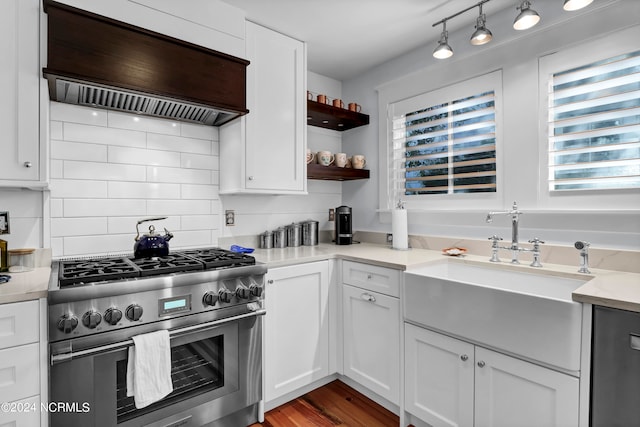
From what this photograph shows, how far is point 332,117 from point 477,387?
2094mm

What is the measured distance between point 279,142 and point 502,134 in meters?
1.45

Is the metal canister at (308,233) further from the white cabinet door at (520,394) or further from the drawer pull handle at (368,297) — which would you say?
the white cabinet door at (520,394)

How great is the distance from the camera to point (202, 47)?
1908 millimetres

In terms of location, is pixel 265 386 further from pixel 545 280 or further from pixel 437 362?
pixel 545 280

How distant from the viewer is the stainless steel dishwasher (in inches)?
45.4

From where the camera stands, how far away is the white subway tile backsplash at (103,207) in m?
1.84

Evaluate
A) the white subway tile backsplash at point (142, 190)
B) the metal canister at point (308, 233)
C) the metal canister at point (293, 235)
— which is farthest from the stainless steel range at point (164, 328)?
the metal canister at point (308, 233)

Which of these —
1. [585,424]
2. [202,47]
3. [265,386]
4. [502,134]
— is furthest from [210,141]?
[585,424]

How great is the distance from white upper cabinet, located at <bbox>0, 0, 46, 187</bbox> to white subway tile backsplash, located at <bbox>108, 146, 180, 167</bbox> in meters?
0.49

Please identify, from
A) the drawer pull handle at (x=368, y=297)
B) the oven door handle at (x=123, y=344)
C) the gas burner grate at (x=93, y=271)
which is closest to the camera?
the oven door handle at (x=123, y=344)

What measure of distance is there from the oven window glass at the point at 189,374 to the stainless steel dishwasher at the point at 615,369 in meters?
1.61

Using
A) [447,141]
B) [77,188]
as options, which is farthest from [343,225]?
[77,188]

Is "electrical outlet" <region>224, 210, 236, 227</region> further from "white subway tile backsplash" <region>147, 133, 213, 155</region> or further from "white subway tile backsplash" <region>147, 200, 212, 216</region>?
"white subway tile backsplash" <region>147, 133, 213, 155</region>

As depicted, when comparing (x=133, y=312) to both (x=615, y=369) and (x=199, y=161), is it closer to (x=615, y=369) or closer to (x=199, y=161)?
(x=199, y=161)
